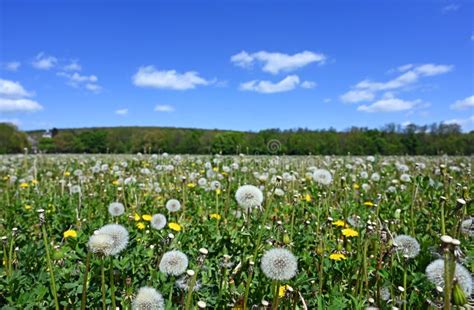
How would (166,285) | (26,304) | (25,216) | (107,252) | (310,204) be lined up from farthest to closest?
(310,204) < (25,216) < (166,285) < (26,304) < (107,252)

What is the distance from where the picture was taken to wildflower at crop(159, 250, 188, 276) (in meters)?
2.04

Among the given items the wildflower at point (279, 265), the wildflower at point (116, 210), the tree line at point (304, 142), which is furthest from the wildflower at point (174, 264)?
the tree line at point (304, 142)

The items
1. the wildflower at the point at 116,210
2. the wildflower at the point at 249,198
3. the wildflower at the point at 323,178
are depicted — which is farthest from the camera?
the wildflower at the point at 323,178

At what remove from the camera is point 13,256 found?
2.58 meters

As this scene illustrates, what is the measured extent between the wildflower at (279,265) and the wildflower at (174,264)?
0.46m

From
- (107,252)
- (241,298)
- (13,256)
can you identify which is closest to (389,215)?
(241,298)

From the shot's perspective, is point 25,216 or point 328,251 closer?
point 328,251

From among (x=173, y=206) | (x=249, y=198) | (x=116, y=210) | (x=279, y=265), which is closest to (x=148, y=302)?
(x=279, y=265)

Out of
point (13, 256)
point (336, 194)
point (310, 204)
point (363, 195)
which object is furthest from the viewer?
point (363, 195)

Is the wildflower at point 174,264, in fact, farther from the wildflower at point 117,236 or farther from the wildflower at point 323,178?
the wildflower at point 323,178

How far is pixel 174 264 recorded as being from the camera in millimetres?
2051

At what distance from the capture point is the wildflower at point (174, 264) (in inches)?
80.2

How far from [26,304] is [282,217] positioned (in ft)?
7.10

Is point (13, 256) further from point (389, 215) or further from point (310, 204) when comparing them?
point (389, 215)
